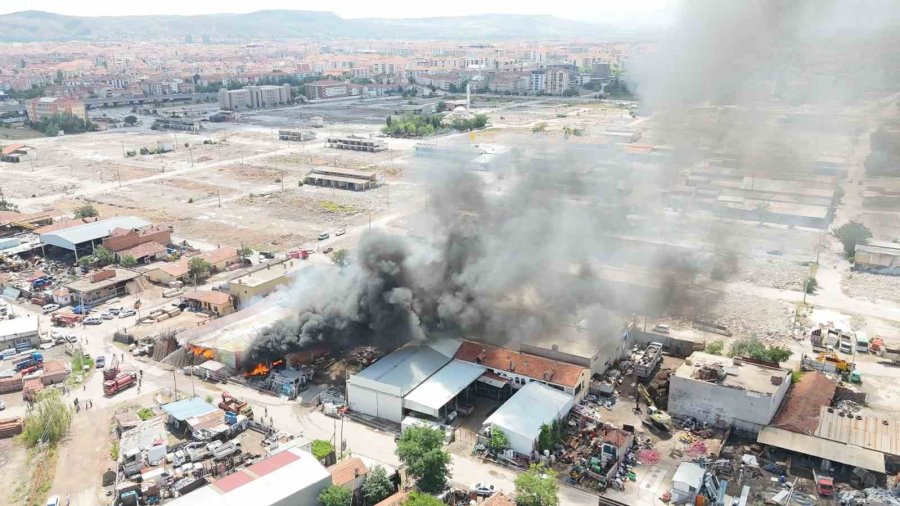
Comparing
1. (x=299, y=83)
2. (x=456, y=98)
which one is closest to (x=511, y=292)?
(x=456, y=98)

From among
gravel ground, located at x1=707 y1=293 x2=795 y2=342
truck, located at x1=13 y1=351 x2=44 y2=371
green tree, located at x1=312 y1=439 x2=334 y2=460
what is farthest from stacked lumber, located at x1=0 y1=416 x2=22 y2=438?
gravel ground, located at x1=707 y1=293 x2=795 y2=342

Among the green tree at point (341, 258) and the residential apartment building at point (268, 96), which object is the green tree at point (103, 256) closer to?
the green tree at point (341, 258)

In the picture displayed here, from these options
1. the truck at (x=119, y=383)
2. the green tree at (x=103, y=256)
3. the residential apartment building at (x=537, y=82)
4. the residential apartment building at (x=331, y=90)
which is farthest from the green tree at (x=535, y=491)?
the residential apartment building at (x=331, y=90)

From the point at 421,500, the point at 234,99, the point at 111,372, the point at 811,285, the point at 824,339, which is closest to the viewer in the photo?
the point at 421,500

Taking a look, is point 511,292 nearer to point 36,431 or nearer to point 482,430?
point 482,430

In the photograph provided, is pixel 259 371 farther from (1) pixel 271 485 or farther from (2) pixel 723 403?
(2) pixel 723 403

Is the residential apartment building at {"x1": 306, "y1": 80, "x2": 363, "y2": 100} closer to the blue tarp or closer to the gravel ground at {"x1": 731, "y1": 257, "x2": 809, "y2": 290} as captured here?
the gravel ground at {"x1": 731, "y1": 257, "x2": 809, "y2": 290}

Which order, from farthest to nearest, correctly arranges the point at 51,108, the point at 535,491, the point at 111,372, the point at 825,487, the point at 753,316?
the point at 51,108 → the point at 753,316 → the point at 111,372 → the point at 825,487 → the point at 535,491

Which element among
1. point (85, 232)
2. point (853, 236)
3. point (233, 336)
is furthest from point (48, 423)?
point (853, 236)
